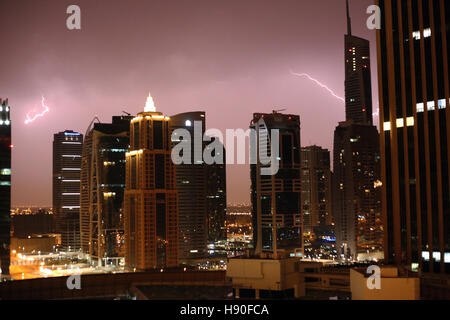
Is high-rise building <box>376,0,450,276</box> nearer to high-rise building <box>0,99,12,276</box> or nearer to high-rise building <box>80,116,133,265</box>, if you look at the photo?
high-rise building <box>0,99,12,276</box>

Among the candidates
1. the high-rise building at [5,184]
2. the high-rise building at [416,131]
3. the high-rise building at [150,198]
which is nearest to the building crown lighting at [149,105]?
the high-rise building at [150,198]

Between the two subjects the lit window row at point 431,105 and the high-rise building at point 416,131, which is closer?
the high-rise building at point 416,131

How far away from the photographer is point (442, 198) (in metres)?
48.5

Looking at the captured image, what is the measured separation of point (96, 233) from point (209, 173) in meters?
46.0

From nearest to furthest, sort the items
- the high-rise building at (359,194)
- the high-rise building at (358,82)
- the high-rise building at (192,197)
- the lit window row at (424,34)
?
1. the lit window row at (424,34)
2. the high-rise building at (359,194)
3. the high-rise building at (192,197)
4. the high-rise building at (358,82)

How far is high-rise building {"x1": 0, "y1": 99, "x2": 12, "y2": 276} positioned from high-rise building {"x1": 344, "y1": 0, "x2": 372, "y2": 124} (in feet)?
419

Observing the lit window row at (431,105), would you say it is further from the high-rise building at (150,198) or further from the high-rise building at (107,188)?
the high-rise building at (107,188)

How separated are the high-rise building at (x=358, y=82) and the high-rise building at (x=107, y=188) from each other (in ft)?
267

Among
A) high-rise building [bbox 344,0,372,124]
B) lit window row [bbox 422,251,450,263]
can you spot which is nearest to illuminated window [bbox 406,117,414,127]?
lit window row [bbox 422,251,450,263]

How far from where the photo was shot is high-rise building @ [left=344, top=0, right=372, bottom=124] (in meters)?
190

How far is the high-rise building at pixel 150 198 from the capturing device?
120250 mm
